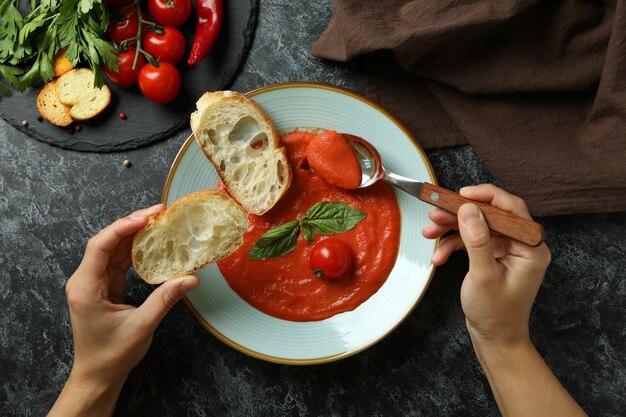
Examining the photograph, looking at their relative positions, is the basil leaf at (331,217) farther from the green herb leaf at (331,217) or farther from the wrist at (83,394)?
the wrist at (83,394)

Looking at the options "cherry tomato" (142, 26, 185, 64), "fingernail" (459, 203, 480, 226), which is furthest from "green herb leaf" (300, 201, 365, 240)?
"cherry tomato" (142, 26, 185, 64)

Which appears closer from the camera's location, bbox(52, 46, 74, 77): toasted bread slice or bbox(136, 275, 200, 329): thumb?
bbox(136, 275, 200, 329): thumb

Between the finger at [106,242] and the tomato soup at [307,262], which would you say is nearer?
the finger at [106,242]

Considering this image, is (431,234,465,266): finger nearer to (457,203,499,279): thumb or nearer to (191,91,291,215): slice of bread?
(457,203,499,279): thumb

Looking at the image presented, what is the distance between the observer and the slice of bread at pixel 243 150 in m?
2.69

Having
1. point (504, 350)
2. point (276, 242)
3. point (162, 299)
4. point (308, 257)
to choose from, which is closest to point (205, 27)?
point (276, 242)

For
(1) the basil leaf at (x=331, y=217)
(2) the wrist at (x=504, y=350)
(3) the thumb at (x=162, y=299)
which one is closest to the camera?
(3) the thumb at (x=162, y=299)

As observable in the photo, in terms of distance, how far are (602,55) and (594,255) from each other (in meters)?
1.04

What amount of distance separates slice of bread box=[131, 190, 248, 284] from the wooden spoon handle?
0.95m

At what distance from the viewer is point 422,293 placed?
2.71m

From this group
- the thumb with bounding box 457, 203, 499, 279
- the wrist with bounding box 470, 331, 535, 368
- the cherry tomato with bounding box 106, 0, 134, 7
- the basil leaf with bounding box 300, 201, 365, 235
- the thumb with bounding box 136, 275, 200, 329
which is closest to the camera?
the thumb with bounding box 457, 203, 499, 279

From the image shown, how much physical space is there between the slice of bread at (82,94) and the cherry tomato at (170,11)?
0.47 m

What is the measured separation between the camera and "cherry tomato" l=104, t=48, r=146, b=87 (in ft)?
9.32

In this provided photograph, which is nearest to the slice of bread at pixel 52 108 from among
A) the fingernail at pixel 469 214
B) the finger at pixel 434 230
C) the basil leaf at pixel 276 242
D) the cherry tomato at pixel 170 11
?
the cherry tomato at pixel 170 11
